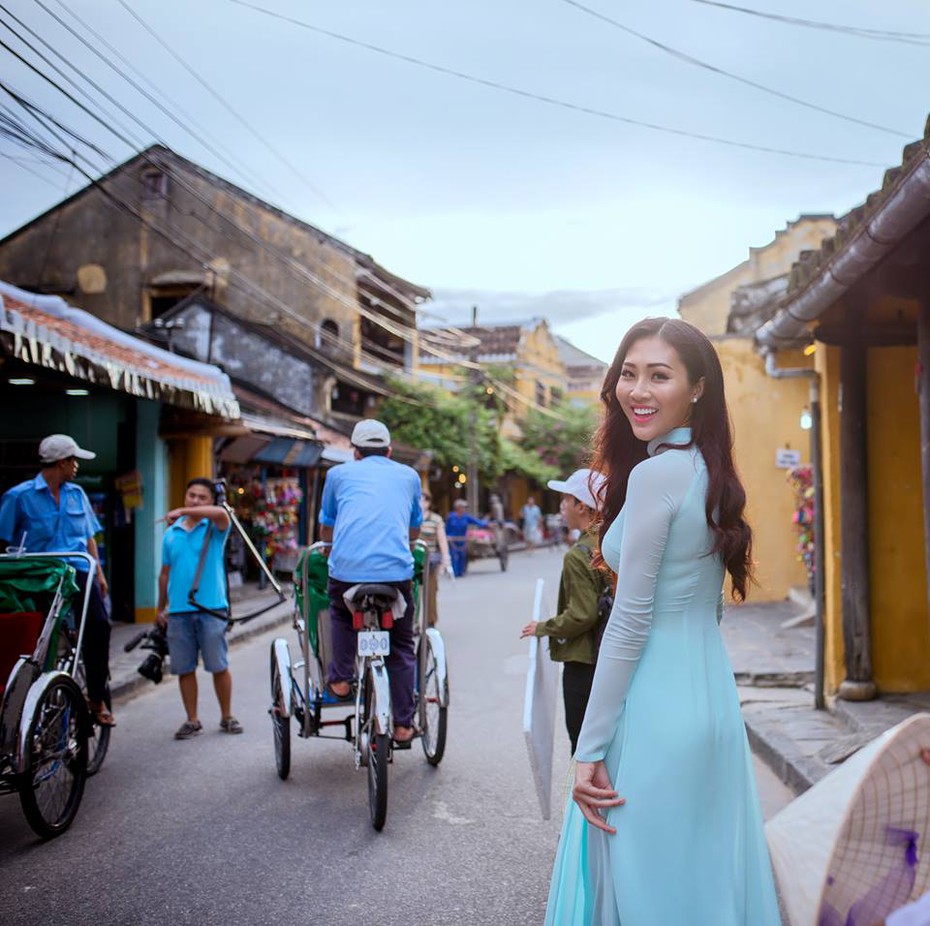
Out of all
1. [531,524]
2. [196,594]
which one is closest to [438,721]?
[196,594]

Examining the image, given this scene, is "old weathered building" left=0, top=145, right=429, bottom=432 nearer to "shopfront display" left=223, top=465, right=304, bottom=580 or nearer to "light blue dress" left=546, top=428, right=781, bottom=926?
"shopfront display" left=223, top=465, right=304, bottom=580

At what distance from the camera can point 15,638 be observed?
483 cm

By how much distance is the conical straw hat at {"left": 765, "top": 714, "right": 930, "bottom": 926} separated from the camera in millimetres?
1593

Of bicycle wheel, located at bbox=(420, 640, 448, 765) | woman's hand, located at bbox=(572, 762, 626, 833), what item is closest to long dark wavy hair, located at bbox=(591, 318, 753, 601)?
woman's hand, located at bbox=(572, 762, 626, 833)

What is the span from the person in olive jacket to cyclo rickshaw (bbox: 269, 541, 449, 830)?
3.32 ft

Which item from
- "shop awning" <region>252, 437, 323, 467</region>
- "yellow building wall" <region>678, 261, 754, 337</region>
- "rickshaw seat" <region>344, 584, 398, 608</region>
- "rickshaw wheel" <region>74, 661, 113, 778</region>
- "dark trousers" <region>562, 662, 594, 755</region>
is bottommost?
"rickshaw wheel" <region>74, 661, 113, 778</region>

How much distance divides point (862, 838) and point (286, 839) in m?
3.52

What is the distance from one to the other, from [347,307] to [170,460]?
15237mm

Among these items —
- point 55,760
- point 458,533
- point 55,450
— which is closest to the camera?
point 55,760

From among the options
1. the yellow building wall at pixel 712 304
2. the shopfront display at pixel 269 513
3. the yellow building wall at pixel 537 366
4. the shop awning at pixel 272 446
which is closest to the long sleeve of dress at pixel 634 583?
the shop awning at pixel 272 446

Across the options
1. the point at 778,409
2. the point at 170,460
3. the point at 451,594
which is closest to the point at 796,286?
the point at 778,409

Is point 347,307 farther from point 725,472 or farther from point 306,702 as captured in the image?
point 725,472

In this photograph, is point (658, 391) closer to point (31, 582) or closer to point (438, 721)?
point (31, 582)

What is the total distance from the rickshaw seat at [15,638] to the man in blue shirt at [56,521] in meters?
1.19
